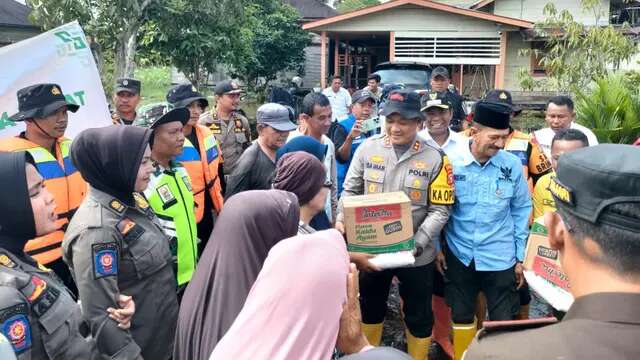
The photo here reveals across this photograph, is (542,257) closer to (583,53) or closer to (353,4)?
(583,53)

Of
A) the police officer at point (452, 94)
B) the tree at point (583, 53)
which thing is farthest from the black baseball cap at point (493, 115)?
the tree at point (583, 53)

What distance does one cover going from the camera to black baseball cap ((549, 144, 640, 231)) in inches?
49.3

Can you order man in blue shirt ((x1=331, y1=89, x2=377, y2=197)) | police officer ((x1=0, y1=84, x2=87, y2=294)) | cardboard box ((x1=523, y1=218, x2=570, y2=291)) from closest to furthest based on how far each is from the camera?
cardboard box ((x1=523, y1=218, x2=570, y2=291)) → police officer ((x1=0, y1=84, x2=87, y2=294)) → man in blue shirt ((x1=331, y1=89, x2=377, y2=197))

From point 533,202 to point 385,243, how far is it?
139cm

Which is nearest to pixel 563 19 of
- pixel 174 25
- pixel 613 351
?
pixel 174 25

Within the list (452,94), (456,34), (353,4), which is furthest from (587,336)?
(353,4)

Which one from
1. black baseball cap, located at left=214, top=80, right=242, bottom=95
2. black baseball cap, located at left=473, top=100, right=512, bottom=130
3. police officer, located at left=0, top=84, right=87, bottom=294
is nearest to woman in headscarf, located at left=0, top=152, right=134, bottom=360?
police officer, located at left=0, top=84, right=87, bottom=294

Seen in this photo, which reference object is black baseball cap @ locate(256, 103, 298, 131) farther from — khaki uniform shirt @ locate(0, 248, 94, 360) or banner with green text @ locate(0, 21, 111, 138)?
khaki uniform shirt @ locate(0, 248, 94, 360)

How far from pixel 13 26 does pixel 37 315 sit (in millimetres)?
19267

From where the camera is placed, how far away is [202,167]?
4.43 m

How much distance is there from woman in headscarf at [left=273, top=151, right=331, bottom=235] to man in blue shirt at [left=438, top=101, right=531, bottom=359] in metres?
1.40

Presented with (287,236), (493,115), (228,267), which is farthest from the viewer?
(493,115)

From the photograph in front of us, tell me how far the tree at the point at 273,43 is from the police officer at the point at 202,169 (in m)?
17.8

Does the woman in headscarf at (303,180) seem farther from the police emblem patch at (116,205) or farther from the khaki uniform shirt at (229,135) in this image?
the khaki uniform shirt at (229,135)
